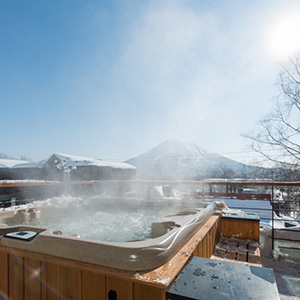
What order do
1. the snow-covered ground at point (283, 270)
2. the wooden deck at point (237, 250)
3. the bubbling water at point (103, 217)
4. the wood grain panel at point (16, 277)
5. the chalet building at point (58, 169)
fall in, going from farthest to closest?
the chalet building at point (58, 169) < the bubbling water at point (103, 217) < the snow-covered ground at point (283, 270) < the wooden deck at point (237, 250) < the wood grain panel at point (16, 277)

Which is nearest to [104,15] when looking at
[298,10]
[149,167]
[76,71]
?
[76,71]

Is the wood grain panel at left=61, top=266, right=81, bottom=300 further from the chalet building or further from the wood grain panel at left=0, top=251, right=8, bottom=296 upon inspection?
the chalet building

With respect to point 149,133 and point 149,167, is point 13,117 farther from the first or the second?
point 149,167

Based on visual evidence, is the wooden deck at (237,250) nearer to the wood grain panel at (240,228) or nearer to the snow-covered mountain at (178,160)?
the wood grain panel at (240,228)

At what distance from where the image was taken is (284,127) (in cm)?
566

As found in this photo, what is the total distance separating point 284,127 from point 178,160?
18727 mm

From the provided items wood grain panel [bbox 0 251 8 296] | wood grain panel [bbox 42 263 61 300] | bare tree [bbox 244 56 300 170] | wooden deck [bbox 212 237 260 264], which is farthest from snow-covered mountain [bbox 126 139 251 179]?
wood grain panel [bbox 42 263 61 300]

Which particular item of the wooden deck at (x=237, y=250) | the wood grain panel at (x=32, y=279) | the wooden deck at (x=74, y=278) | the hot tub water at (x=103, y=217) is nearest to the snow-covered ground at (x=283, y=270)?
the wooden deck at (x=237, y=250)

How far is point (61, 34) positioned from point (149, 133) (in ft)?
19.2

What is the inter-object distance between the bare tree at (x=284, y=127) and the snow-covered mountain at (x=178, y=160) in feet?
59.7

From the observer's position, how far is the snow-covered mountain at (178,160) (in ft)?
87.0

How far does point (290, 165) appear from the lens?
583 cm

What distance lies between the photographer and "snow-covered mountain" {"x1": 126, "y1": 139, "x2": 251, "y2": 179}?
26.5 metres

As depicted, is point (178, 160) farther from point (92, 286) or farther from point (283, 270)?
point (92, 286)
